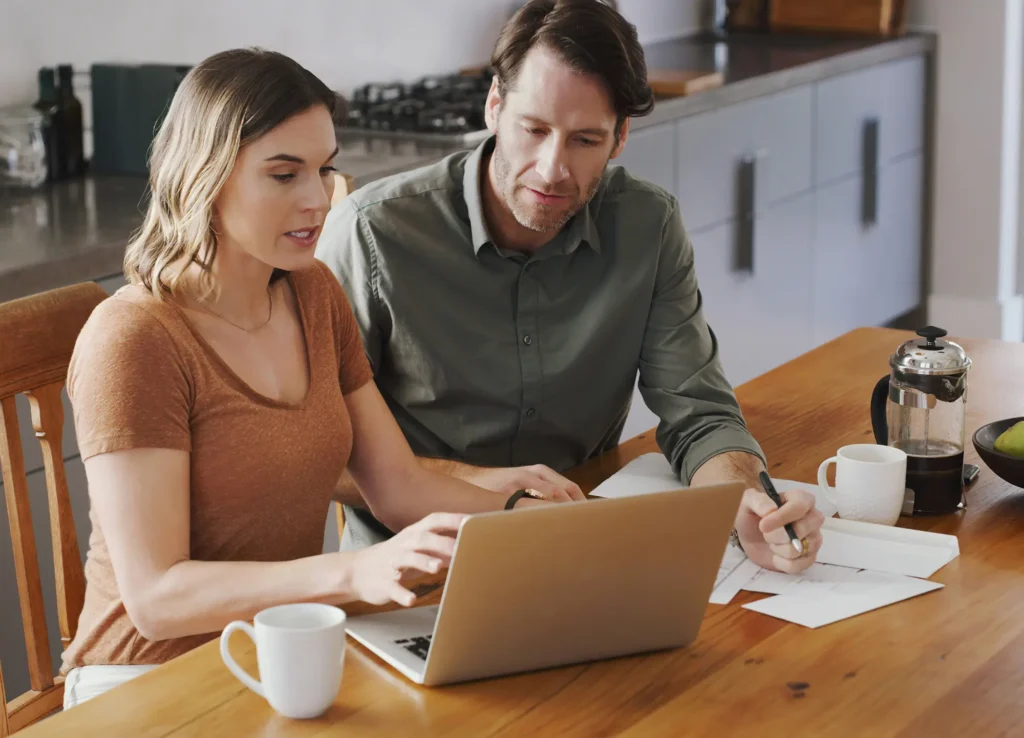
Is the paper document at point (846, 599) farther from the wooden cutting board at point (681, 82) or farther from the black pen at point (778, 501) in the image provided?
the wooden cutting board at point (681, 82)

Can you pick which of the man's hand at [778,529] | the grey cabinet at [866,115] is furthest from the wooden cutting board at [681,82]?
the man's hand at [778,529]

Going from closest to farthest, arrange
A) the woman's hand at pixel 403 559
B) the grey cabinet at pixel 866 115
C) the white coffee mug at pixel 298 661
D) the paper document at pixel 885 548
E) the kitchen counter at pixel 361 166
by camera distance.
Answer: the white coffee mug at pixel 298 661 → the woman's hand at pixel 403 559 → the paper document at pixel 885 548 → the kitchen counter at pixel 361 166 → the grey cabinet at pixel 866 115

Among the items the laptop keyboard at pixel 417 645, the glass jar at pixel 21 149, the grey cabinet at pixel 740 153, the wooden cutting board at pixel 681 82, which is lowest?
the laptop keyboard at pixel 417 645

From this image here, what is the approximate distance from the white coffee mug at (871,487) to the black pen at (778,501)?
0.09 meters

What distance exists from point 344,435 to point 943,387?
2.25 feet

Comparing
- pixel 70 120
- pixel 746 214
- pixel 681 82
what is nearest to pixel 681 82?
pixel 681 82

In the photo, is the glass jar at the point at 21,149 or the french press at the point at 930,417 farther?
the glass jar at the point at 21,149

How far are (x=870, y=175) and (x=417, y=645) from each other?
3.51 m

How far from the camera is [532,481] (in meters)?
1.64

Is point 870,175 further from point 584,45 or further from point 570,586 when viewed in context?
point 570,586

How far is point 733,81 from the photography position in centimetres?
376

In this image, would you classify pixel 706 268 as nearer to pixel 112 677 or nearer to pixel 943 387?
pixel 943 387

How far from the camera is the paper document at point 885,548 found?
1.45m

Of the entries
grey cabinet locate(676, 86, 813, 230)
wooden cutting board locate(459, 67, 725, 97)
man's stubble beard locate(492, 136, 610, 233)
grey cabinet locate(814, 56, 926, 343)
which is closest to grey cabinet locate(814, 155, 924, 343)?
grey cabinet locate(814, 56, 926, 343)
